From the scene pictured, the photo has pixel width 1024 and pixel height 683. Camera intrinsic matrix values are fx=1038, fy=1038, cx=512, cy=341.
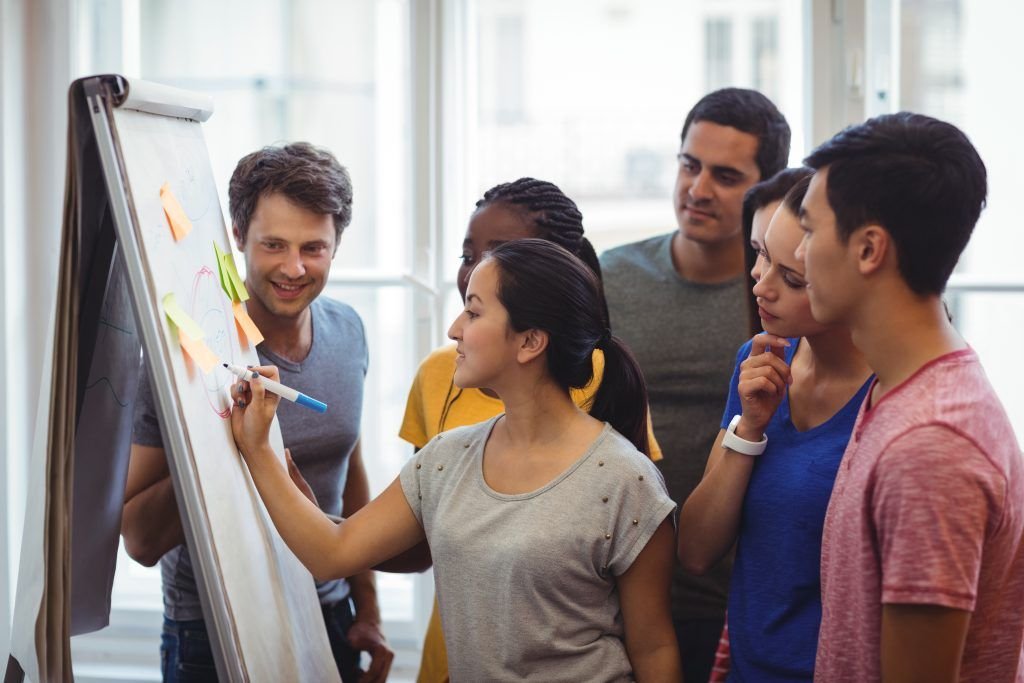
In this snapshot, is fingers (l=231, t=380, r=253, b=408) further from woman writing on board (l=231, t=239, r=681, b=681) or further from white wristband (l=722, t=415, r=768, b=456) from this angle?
white wristband (l=722, t=415, r=768, b=456)

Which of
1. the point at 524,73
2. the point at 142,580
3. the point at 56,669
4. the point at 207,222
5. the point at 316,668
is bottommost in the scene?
the point at 142,580

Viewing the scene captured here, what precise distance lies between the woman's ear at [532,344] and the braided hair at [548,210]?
9.9 inches

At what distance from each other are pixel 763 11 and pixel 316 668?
1921 mm

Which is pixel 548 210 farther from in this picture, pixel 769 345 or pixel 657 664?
pixel 657 664

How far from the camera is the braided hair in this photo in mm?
1636

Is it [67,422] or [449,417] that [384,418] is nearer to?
[449,417]

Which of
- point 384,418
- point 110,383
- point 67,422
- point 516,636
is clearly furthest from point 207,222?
point 384,418

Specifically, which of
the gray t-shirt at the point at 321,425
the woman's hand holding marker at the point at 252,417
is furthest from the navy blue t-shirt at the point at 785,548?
the gray t-shirt at the point at 321,425

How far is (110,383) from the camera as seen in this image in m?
1.42

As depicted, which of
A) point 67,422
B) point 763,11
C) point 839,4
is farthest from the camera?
point 763,11

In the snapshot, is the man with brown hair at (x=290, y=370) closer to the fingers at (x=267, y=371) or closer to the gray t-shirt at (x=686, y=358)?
the fingers at (x=267, y=371)

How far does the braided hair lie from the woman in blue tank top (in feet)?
1.06

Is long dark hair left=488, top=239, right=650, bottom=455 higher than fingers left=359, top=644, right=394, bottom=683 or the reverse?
higher

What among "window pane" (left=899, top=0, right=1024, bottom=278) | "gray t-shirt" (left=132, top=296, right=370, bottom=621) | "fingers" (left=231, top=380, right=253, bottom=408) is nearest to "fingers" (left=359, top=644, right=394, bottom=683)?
"gray t-shirt" (left=132, top=296, right=370, bottom=621)
